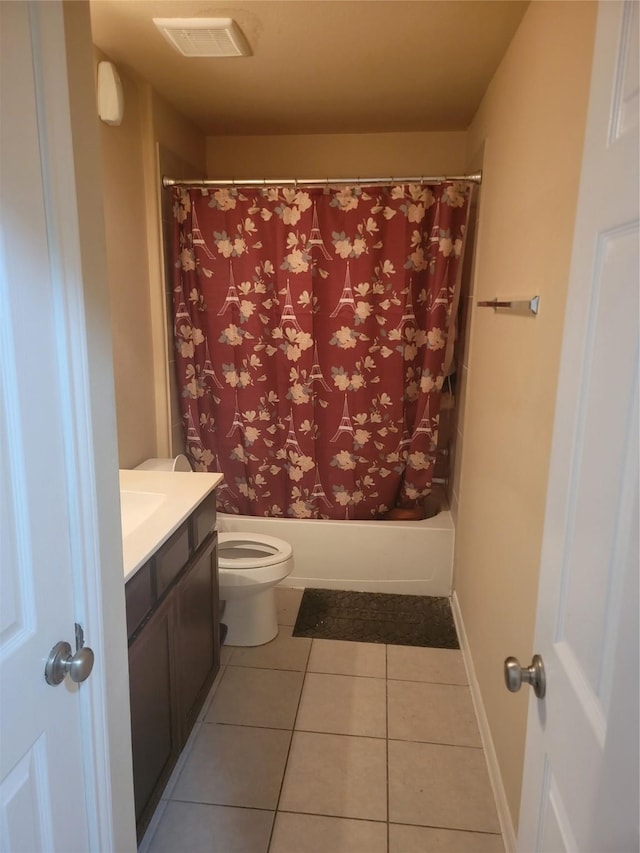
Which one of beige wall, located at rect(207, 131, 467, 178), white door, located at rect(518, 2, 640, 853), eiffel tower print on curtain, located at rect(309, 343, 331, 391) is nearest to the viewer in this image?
white door, located at rect(518, 2, 640, 853)

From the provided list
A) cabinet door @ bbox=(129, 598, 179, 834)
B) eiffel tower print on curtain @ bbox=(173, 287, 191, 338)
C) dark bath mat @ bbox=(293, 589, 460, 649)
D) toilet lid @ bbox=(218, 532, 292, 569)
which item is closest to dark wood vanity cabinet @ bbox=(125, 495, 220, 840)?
cabinet door @ bbox=(129, 598, 179, 834)

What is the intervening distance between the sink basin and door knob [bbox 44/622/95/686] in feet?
2.71

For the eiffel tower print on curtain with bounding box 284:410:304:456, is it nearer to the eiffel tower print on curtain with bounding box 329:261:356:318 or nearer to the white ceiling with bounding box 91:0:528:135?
the eiffel tower print on curtain with bounding box 329:261:356:318

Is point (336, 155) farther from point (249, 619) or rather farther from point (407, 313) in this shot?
point (249, 619)

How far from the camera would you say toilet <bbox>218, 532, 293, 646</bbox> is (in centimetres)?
242

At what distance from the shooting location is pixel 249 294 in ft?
9.29

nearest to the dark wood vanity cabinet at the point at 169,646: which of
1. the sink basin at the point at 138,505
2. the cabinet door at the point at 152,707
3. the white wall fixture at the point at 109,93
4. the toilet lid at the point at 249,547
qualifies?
the cabinet door at the point at 152,707

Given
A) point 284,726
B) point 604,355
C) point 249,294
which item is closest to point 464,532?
point 284,726

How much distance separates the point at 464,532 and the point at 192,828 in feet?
5.16

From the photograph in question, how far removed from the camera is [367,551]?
3.00 metres

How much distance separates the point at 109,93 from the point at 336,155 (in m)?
1.39

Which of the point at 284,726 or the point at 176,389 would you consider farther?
the point at 176,389

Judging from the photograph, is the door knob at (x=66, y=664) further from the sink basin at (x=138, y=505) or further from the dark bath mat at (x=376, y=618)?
the dark bath mat at (x=376, y=618)

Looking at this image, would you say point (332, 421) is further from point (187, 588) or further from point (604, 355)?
point (604, 355)
